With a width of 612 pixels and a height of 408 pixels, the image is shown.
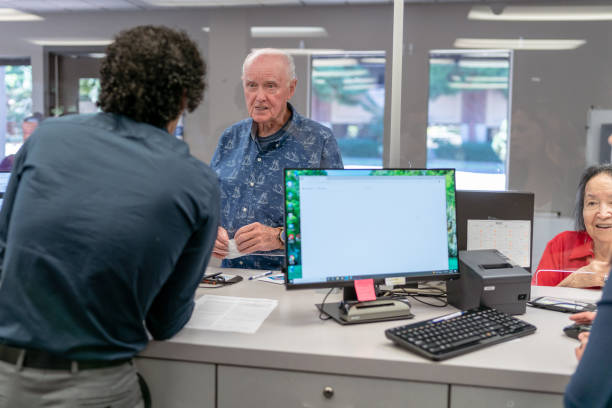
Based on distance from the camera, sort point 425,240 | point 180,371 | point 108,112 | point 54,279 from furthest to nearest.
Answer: point 425,240 < point 180,371 < point 108,112 < point 54,279

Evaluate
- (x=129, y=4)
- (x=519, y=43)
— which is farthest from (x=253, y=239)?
(x=129, y=4)

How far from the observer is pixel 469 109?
505 centimetres

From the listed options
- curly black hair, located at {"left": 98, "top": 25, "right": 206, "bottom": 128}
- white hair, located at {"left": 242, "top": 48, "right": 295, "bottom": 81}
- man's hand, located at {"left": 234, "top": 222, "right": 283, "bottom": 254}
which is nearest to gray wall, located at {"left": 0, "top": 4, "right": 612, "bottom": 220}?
Answer: white hair, located at {"left": 242, "top": 48, "right": 295, "bottom": 81}

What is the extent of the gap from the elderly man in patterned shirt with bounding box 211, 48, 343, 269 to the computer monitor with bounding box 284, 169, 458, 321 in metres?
0.71

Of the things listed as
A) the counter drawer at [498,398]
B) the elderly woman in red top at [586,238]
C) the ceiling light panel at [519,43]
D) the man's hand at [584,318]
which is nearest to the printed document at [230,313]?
the counter drawer at [498,398]

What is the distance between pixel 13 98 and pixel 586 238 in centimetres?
584

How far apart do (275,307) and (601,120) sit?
4174 mm

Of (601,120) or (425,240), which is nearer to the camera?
(425,240)

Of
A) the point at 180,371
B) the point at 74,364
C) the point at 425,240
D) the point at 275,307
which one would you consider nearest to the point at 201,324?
the point at 180,371

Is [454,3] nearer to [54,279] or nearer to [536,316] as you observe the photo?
[536,316]

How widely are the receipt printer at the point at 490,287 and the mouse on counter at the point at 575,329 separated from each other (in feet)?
0.63

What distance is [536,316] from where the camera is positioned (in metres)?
1.52

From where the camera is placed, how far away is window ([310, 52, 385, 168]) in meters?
5.21

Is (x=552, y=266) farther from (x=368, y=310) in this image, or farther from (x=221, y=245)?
(x=221, y=245)
